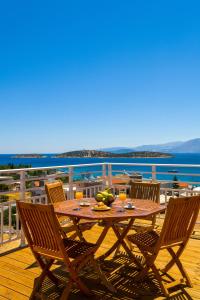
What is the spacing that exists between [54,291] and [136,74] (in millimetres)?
13798

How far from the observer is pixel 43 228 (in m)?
2.53

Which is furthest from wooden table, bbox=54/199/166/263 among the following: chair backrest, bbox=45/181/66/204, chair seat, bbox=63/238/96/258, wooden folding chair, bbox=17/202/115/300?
chair backrest, bbox=45/181/66/204

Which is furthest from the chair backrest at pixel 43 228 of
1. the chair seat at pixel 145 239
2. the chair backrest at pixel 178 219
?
the chair backrest at pixel 178 219

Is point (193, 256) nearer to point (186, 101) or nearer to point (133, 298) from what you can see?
point (133, 298)

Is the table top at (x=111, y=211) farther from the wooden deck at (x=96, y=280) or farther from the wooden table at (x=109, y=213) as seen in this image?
the wooden deck at (x=96, y=280)

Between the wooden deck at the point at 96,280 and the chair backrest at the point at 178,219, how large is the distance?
0.54 m

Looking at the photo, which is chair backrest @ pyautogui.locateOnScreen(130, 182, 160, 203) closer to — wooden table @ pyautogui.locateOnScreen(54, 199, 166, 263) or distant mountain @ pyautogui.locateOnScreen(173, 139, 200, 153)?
wooden table @ pyautogui.locateOnScreen(54, 199, 166, 263)

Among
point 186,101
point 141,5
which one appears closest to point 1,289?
point 141,5

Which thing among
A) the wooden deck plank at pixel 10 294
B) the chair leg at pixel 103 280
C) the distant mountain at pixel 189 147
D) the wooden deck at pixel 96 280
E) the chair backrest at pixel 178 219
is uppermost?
the distant mountain at pixel 189 147

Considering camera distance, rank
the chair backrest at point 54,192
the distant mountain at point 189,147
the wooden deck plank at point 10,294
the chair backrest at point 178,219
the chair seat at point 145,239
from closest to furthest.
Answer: the chair backrest at point 178,219 → the wooden deck plank at point 10,294 → the chair seat at point 145,239 → the chair backrest at point 54,192 → the distant mountain at point 189,147

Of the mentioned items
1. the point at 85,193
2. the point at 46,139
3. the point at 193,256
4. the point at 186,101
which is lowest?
the point at 193,256

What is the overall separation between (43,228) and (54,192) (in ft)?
5.67

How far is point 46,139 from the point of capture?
3494 centimetres

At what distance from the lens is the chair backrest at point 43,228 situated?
2410mm
